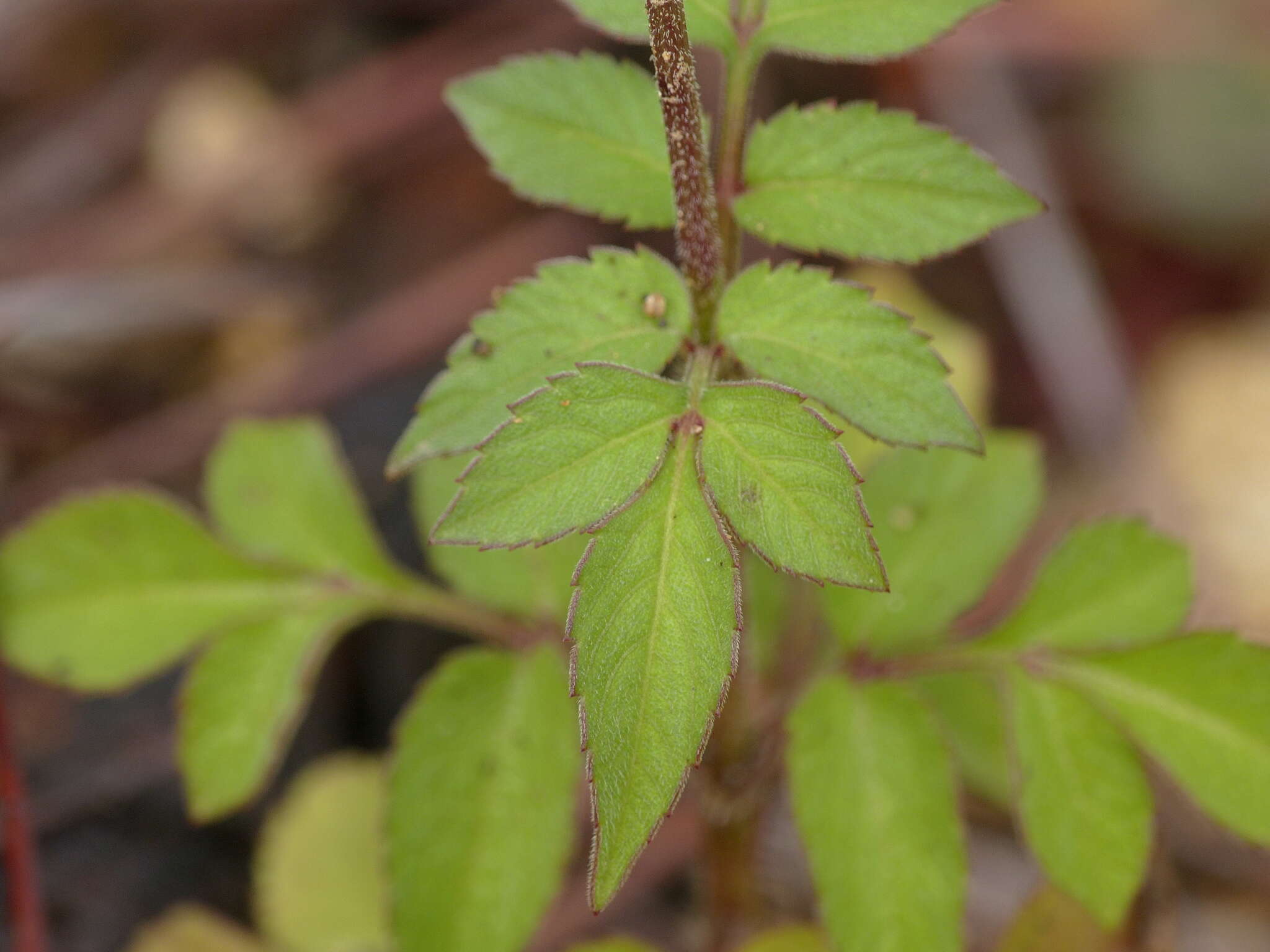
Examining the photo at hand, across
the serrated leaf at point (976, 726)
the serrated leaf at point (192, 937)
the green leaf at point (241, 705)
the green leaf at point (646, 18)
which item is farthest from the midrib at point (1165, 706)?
the serrated leaf at point (192, 937)

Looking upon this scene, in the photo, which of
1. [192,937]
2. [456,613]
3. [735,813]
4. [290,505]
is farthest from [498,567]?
[192,937]

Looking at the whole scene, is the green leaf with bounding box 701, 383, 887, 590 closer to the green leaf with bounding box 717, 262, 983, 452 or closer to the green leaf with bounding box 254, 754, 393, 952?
the green leaf with bounding box 717, 262, 983, 452

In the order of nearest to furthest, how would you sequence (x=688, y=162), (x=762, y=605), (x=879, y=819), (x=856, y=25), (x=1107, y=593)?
(x=688, y=162) < (x=856, y=25) < (x=879, y=819) < (x=1107, y=593) < (x=762, y=605)

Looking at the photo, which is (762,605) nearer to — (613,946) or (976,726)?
(976,726)

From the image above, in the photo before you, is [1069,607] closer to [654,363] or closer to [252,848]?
[654,363]

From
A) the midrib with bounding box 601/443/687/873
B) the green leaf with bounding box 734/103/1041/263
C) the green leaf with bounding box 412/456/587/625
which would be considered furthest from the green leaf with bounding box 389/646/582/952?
the green leaf with bounding box 734/103/1041/263

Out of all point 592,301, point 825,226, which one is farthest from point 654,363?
point 825,226
